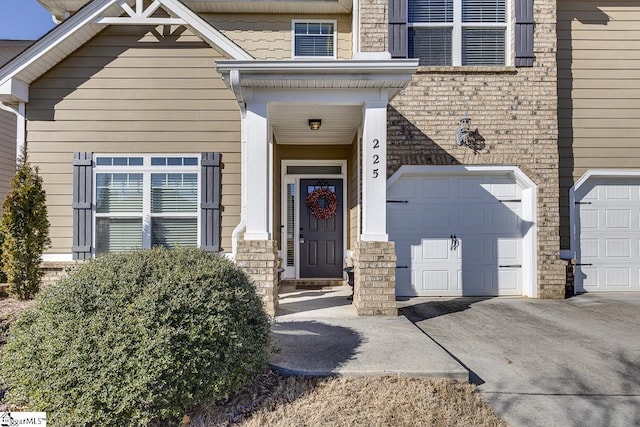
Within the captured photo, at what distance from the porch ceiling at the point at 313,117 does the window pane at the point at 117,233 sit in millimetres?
2691

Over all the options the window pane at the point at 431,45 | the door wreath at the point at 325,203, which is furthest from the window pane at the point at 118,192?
the window pane at the point at 431,45

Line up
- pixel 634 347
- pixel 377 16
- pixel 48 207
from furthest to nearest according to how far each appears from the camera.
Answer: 1. pixel 377 16
2. pixel 48 207
3. pixel 634 347

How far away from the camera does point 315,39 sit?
7.18m

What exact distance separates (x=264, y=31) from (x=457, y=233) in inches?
200

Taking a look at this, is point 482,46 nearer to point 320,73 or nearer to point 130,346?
point 320,73

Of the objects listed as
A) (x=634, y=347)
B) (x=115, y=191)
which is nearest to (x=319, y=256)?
(x=115, y=191)

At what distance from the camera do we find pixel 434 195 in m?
6.45

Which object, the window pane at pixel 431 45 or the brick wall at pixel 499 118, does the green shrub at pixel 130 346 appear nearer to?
the brick wall at pixel 499 118

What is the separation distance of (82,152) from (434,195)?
570 centimetres

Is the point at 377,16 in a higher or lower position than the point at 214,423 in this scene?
higher

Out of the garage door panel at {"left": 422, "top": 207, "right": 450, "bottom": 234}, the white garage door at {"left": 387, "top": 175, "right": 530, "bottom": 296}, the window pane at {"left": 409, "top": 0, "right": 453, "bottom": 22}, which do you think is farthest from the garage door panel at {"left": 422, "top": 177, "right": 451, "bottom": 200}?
the window pane at {"left": 409, "top": 0, "right": 453, "bottom": 22}

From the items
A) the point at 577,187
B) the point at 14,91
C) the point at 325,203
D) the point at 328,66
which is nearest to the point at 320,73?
the point at 328,66

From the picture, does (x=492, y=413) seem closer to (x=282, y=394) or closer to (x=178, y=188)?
(x=282, y=394)

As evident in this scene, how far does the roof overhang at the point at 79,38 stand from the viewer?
5426 millimetres
